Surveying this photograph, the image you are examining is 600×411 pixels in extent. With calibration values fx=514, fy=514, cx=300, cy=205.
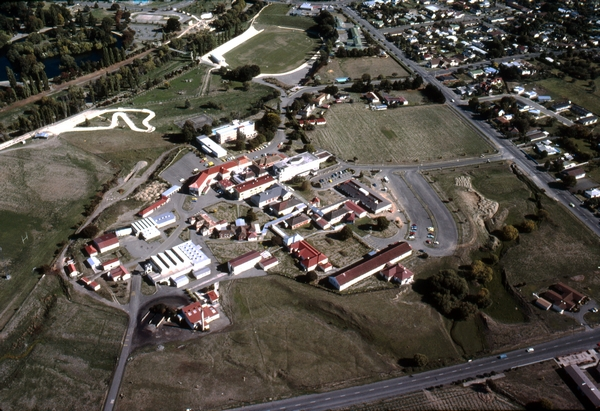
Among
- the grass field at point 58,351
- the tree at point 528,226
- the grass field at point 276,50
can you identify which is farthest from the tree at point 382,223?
the grass field at point 276,50

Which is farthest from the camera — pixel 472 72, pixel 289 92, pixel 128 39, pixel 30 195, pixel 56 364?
pixel 128 39

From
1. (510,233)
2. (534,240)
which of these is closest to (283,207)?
(510,233)

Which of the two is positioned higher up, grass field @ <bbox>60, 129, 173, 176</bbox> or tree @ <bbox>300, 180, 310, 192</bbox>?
tree @ <bbox>300, 180, 310, 192</bbox>

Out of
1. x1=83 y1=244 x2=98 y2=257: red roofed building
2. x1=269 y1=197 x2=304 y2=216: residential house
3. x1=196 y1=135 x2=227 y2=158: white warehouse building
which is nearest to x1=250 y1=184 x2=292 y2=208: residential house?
x1=269 y1=197 x2=304 y2=216: residential house

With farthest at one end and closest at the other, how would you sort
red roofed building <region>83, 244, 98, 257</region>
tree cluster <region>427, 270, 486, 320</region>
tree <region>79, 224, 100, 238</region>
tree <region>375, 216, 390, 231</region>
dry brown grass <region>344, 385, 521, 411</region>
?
tree <region>375, 216, 390, 231</region> < tree <region>79, 224, 100, 238</region> < red roofed building <region>83, 244, 98, 257</region> < tree cluster <region>427, 270, 486, 320</region> < dry brown grass <region>344, 385, 521, 411</region>

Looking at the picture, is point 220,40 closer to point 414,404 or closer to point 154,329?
point 154,329

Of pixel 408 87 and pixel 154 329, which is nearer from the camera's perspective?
pixel 154 329

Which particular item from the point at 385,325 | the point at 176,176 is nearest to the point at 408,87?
the point at 176,176

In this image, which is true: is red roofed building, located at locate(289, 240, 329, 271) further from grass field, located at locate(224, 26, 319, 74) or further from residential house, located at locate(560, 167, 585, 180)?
grass field, located at locate(224, 26, 319, 74)
